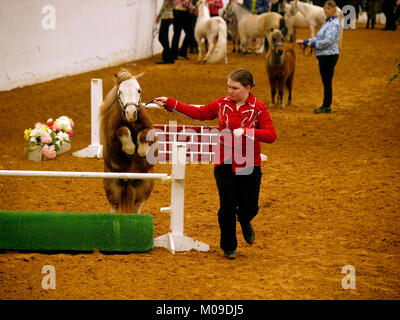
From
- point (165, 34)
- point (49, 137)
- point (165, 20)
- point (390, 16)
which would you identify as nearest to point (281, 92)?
point (49, 137)

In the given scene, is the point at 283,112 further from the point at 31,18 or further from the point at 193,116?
the point at 193,116

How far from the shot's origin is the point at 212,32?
53.9ft

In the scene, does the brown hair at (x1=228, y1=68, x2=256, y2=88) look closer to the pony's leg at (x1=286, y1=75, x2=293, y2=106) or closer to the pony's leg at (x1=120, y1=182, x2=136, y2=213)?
the pony's leg at (x1=120, y1=182, x2=136, y2=213)

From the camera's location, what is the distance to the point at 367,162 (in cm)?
906

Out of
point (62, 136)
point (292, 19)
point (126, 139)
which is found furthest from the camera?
point (292, 19)

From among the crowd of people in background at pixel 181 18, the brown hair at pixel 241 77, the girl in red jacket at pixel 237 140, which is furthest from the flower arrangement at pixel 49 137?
the crowd of people in background at pixel 181 18

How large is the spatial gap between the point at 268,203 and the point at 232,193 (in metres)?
2.25

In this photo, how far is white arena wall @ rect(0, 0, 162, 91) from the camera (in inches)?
510

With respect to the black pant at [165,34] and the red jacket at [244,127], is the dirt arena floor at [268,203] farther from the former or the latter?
the black pant at [165,34]

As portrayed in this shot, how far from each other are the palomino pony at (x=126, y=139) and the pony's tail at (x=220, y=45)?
11.0 meters

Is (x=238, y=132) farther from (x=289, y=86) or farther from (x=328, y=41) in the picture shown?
(x=289, y=86)

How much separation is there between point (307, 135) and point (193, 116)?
19.7 ft

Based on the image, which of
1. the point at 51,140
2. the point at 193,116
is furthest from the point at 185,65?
the point at 193,116

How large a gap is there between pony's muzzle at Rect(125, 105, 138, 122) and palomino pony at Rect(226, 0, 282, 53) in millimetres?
12485
